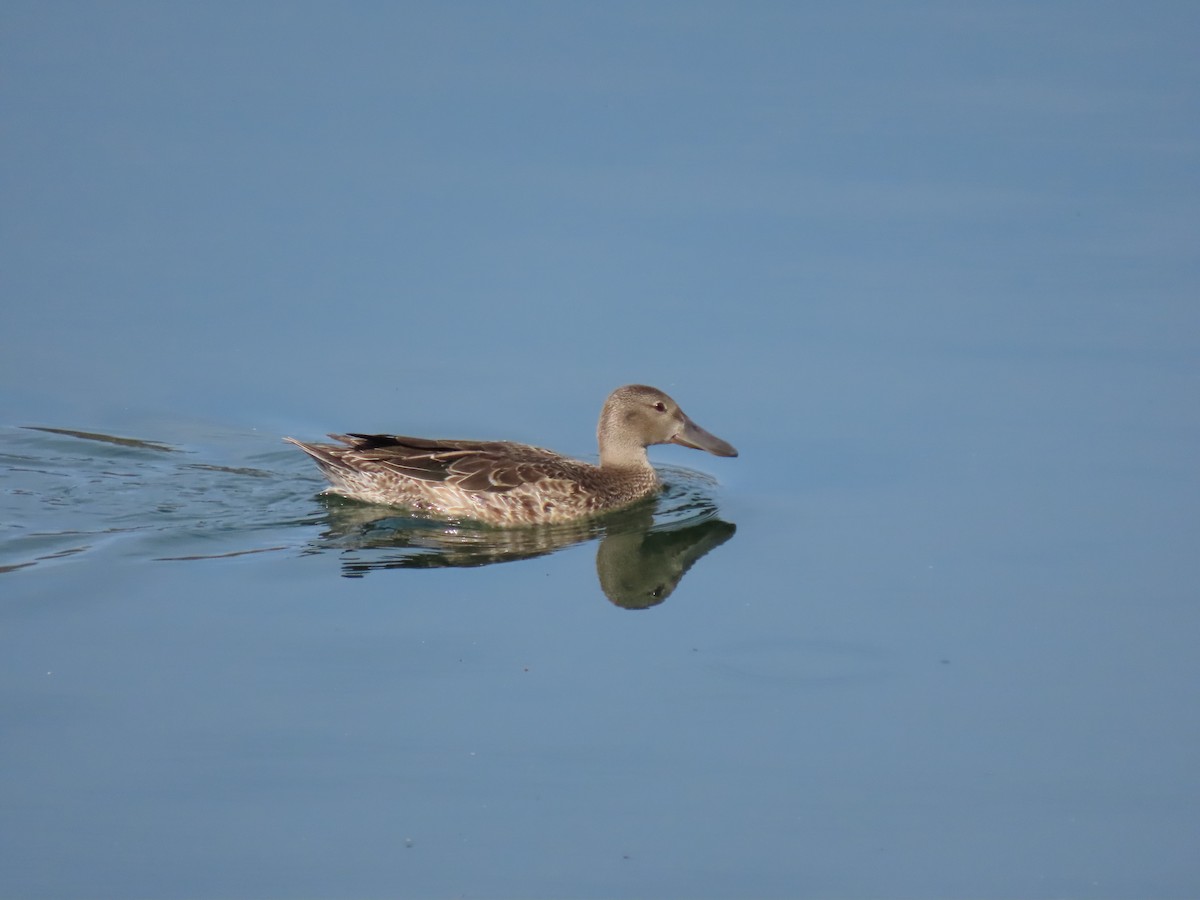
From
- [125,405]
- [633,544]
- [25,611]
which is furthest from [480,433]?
[25,611]

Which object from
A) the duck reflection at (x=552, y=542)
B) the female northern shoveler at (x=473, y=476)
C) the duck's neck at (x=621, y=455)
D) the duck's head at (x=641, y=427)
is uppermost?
the duck's head at (x=641, y=427)

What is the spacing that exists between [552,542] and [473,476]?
0.69 meters

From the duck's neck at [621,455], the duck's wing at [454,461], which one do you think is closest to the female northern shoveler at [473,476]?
the duck's wing at [454,461]

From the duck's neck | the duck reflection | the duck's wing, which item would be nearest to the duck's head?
the duck's neck

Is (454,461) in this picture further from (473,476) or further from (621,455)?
(621,455)

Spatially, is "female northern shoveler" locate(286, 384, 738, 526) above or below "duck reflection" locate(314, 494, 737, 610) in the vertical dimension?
above

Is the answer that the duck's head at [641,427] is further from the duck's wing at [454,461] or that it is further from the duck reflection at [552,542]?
the duck's wing at [454,461]

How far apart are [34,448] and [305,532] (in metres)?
2.19

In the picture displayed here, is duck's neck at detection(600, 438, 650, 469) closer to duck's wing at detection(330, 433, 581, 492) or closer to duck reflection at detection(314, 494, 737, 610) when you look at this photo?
duck reflection at detection(314, 494, 737, 610)

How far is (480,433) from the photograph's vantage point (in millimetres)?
11414

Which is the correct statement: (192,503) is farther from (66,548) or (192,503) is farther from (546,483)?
(546,483)

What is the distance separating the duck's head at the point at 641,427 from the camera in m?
10.9

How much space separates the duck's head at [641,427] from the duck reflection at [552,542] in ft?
1.23

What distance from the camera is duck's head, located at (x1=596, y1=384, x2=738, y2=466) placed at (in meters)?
10.9
